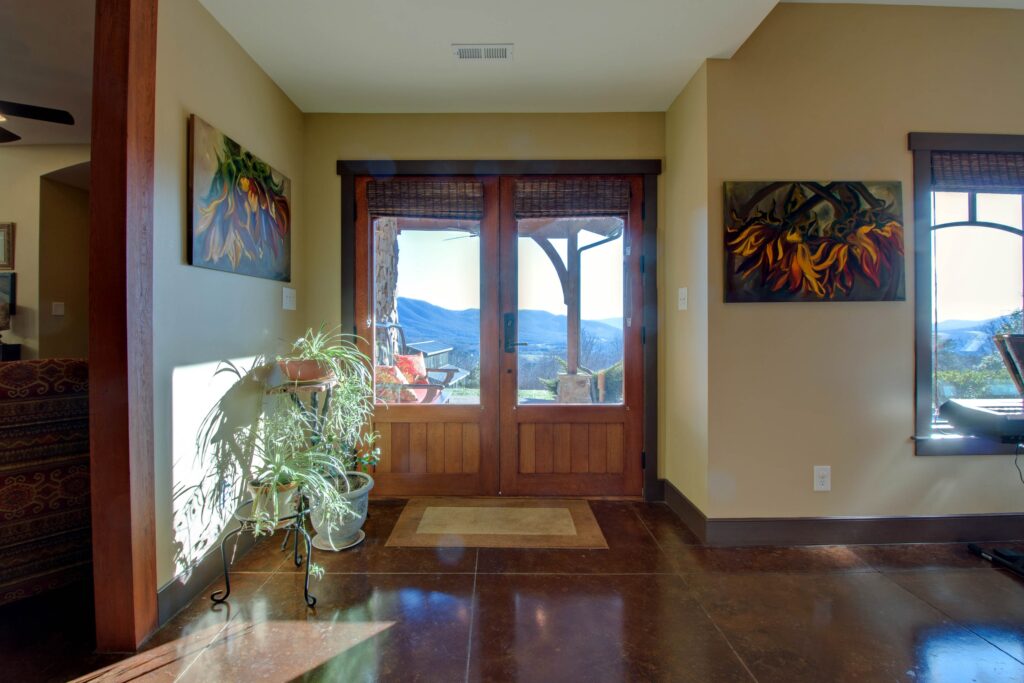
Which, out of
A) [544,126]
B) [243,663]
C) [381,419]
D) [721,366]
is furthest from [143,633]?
[544,126]

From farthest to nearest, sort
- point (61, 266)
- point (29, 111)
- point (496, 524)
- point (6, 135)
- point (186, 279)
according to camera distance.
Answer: point (61, 266), point (6, 135), point (29, 111), point (496, 524), point (186, 279)

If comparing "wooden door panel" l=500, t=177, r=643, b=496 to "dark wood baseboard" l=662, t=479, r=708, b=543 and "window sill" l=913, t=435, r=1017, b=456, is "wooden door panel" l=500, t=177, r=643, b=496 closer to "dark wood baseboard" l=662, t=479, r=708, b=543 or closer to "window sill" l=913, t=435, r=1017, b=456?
"dark wood baseboard" l=662, t=479, r=708, b=543

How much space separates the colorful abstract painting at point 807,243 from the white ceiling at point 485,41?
0.79 m

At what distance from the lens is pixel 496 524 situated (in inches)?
103

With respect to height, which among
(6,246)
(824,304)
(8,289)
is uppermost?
(6,246)

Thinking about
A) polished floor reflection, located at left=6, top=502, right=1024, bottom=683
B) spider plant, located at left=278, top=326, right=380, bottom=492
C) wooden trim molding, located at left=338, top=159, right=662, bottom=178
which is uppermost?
wooden trim molding, located at left=338, top=159, right=662, bottom=178

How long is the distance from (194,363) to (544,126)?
8.15ft

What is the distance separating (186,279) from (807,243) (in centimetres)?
303

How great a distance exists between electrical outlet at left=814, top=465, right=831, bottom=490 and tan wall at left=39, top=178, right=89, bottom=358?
245 inches

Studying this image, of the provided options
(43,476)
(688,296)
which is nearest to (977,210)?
(688,296)

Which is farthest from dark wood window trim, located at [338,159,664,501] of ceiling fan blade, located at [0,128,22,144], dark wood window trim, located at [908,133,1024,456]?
ceiling fan blade, located at [0,128,22,144]

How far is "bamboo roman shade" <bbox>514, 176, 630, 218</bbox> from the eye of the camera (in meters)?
2.98

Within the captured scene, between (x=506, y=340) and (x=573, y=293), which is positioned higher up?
(x=573, y=293)

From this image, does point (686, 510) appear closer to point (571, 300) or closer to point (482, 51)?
point (571, 300)
